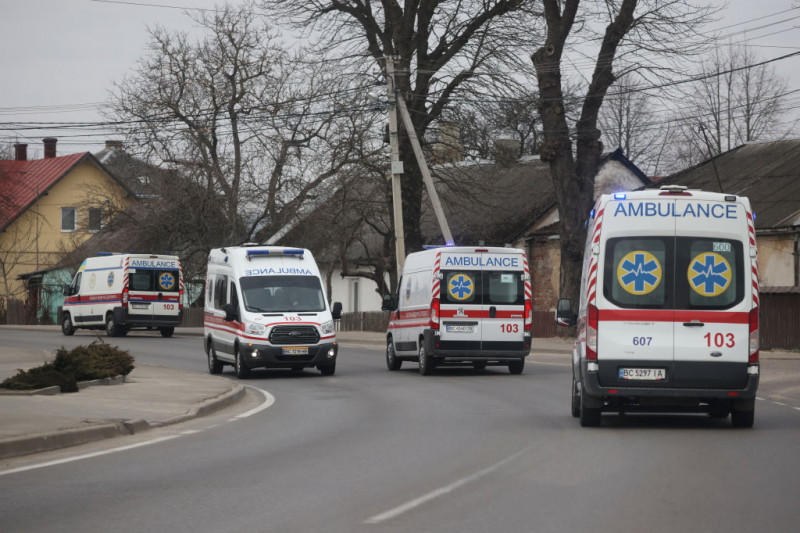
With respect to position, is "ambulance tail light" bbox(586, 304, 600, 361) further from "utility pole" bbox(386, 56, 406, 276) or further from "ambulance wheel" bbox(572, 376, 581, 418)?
"utility pole" bbox(386, 56, 406, 276)

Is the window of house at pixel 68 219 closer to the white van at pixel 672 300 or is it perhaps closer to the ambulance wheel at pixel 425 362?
the ambulance wheel at pixel 425 362

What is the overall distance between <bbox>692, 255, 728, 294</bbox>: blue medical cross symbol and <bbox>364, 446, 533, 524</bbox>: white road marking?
350 centimetres

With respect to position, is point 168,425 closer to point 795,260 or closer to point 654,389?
point 654,389

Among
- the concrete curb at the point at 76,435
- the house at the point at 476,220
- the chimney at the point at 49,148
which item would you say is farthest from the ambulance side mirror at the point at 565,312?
the chimney at the point at 49,148

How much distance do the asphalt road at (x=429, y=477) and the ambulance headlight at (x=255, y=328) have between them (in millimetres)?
6827

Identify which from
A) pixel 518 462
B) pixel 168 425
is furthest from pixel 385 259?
pixel 518 462

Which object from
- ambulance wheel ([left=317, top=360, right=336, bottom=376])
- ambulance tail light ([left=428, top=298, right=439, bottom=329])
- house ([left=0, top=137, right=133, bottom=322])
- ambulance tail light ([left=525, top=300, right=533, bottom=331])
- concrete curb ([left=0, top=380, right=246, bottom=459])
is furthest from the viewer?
house ([left=0, top=137, right=133, bottom=322])

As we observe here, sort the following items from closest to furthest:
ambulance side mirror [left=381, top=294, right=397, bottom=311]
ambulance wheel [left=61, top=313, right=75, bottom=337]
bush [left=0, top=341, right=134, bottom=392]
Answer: bush [left=0, top=341, right=134, bottom=392]
ambulance side mirror [left=381, top=294, right=397, bottom=311]
ambulance wheel [left=61, top=313, right=75, bottom=337]

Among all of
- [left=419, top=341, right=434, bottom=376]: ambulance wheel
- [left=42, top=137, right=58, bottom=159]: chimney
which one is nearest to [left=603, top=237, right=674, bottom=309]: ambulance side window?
[left=419, top=341, right=434, bottom=376]: ambulance wheel

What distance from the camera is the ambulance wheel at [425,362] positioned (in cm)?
2394

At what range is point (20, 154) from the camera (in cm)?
7831

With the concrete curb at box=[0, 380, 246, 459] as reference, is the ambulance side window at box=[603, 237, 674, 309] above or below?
above

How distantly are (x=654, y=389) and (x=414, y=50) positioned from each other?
28688mm

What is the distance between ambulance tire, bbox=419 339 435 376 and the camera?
2395cm
